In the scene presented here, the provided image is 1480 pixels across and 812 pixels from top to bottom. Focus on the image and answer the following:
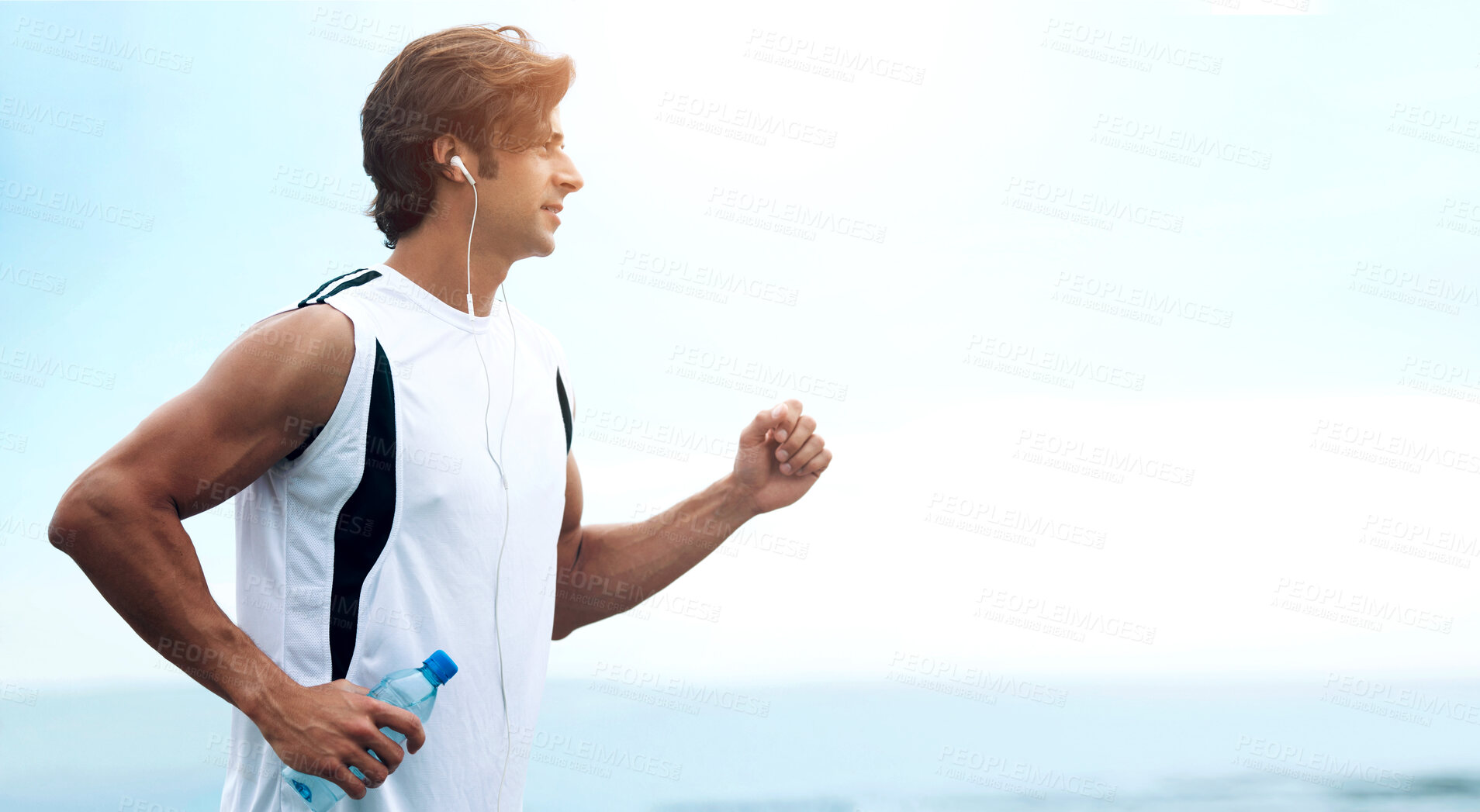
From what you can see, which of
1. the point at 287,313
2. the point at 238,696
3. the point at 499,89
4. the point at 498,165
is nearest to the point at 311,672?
the point at 238,696

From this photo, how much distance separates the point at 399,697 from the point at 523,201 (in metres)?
0.73

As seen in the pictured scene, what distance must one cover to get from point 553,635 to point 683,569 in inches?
9.7

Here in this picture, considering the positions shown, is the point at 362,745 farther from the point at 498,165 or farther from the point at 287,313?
the point at 498,165

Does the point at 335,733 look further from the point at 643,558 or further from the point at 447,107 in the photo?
the point at 447,107

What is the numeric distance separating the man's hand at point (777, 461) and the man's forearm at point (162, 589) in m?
0.79

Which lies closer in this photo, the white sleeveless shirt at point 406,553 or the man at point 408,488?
the man at point 408,488

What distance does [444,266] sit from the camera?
62.1 inches

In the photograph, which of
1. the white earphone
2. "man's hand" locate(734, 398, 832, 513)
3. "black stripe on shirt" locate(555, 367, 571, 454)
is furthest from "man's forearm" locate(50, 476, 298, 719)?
"man's hand" locate(734, 398, 832, 513)

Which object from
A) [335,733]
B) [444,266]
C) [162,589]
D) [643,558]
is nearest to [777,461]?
[643,558]

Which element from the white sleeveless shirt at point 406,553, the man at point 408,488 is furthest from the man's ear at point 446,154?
the white sleeveless shirt at point 406,553

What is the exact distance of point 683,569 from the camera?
6.03 ft

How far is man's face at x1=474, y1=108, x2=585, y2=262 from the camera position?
159 centimetres

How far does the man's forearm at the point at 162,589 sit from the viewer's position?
1.19 meters

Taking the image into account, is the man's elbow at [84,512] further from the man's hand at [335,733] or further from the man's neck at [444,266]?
the man's neck at [444,266]
